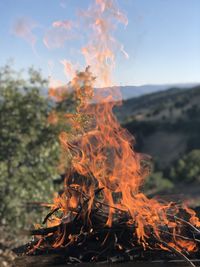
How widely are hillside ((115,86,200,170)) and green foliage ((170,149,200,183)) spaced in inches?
366

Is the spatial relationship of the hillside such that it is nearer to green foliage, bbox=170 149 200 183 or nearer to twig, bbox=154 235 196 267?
green foliage, bbox=170 149 200 183

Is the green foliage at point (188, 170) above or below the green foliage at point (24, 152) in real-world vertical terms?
below

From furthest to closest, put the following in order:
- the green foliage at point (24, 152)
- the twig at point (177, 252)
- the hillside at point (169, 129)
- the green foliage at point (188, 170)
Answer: the hillside at point (169, 129)
the green foliage at point (188, 170)
the twig at point (177, 252)
the green foliage at point (24, 152)

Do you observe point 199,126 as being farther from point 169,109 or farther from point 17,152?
point 17,152

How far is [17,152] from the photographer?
8078 millimetres

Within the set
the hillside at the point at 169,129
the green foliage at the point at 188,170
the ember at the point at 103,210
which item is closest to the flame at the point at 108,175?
the ember at the point at 103,210

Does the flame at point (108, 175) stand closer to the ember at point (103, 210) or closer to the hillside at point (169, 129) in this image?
the ember at point (103, 210)

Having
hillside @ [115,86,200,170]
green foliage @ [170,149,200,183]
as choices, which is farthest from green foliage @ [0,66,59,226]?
hillside @ [115,86,200,170]

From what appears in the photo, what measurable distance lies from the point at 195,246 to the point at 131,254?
134cm

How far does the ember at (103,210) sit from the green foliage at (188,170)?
24833 millimetres

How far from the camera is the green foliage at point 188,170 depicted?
35875 millimetres

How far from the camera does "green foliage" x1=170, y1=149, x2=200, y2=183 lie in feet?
118

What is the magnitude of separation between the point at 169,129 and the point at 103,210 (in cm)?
5448

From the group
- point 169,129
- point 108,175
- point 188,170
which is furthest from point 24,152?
point 169,129
